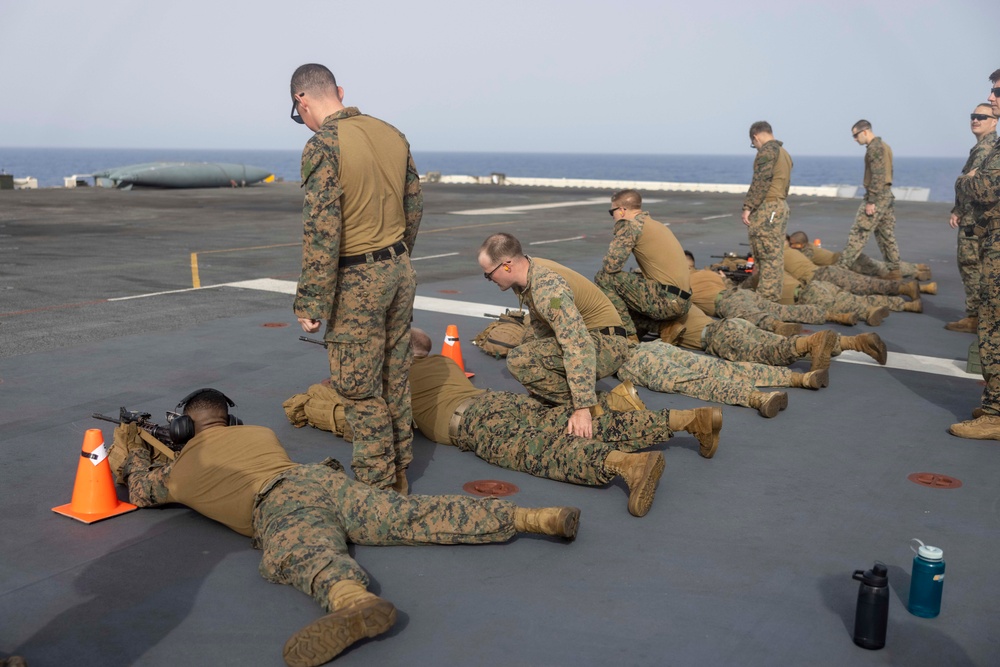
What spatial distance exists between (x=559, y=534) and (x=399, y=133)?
2386 millimetres

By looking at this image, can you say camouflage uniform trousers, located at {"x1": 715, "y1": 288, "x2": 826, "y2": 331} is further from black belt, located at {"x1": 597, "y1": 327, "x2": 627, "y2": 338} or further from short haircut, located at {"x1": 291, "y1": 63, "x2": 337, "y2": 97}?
short haircut, located at {"x1": 291, "y1": 63, "x2": 337, "y2": 97}

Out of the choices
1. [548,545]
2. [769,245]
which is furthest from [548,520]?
[769,245]

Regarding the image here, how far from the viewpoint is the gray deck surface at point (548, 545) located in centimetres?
360

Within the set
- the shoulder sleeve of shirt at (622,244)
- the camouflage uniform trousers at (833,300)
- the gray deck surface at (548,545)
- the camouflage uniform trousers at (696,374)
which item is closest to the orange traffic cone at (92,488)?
the gray deck surface at (548,545)

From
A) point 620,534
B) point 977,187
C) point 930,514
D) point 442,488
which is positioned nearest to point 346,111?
point 442,488

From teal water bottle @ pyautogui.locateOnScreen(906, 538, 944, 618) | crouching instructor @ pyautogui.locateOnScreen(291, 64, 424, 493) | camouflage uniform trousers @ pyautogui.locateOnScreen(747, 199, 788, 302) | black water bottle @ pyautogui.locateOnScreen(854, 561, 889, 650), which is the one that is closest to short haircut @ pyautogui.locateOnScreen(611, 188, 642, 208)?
camouflage uniform trousers @ pyautogui.locateOnScreen(747, 199, 788, 302)

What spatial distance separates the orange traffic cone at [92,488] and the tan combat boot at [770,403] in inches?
175

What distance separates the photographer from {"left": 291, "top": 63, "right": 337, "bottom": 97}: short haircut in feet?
15.7

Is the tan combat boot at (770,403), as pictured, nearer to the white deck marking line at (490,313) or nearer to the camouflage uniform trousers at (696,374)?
the camouflage uniform trousers at (696,374)

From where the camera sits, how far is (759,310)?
9133 millimetres

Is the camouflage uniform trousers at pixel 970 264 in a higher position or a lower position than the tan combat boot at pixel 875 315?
higher

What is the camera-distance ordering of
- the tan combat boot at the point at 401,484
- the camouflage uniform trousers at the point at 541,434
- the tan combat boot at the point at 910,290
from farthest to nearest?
the tan combat boot at the point at 910,290
the camouflage uniform trousers at the point at 541,434
the tan combat boot at the point at 401,484

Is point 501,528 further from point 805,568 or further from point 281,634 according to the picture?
point 805,568

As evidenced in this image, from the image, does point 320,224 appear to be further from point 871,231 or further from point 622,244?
point 871,231
